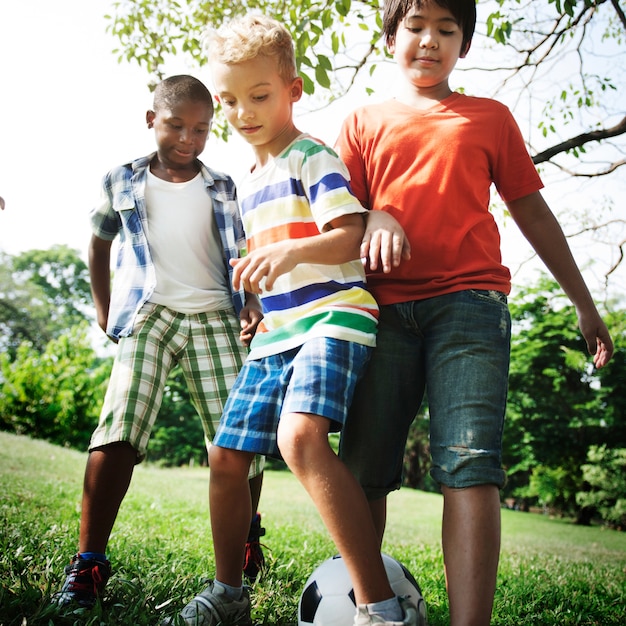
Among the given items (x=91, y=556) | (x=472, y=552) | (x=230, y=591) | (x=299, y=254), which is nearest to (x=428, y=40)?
(x=299, y=254)

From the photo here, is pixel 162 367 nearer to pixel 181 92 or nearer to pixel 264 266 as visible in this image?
pixel 264 266

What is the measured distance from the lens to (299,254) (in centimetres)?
178

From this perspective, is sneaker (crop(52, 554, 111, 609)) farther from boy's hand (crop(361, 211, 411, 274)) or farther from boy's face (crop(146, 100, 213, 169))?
boy's face (crop(146, 100, 213, 169))

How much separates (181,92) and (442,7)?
1184mm

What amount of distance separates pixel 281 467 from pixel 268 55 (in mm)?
23406

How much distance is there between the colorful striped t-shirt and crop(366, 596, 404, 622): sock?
69 cm

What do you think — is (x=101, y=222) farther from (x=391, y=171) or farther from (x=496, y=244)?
(x=496, y=244)

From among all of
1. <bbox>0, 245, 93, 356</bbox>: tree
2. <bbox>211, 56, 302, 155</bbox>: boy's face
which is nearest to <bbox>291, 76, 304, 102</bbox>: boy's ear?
<bbox>211, 56, 302, 155</bbox>: boy's face

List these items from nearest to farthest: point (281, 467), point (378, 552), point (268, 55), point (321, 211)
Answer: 1. point (378, 552)
2. point (321, 211)
3. point (268, 55)
4. point (281, 467)

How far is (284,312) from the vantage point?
1994 mm

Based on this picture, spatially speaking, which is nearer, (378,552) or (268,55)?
(378,552)

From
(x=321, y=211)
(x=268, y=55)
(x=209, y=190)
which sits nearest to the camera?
(x=321, y=211)

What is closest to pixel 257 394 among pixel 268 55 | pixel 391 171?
pixel 391 171

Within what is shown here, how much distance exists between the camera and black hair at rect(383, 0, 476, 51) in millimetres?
2092
